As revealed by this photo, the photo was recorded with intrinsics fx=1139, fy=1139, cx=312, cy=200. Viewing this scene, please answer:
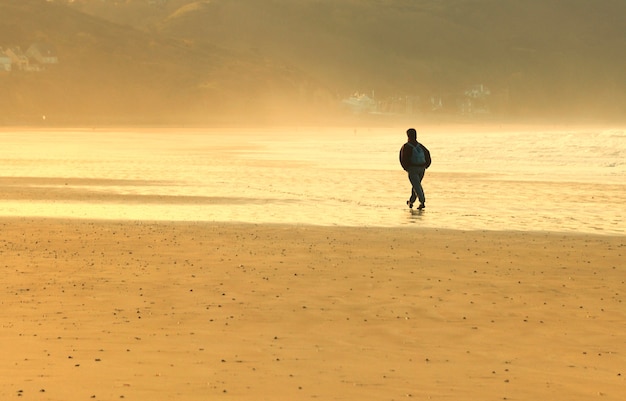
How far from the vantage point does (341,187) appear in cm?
3084

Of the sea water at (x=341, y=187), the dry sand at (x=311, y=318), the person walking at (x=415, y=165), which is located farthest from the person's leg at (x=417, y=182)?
the dry sand at (x=311, y=318)

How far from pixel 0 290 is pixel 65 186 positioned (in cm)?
1826

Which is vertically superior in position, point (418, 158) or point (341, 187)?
point (418, 158)

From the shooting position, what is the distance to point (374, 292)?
12.6 m

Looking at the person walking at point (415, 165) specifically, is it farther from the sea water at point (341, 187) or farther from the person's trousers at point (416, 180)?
the sea water at point (341, 187)

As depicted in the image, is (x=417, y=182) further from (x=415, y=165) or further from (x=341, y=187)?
(x=341, y=187)

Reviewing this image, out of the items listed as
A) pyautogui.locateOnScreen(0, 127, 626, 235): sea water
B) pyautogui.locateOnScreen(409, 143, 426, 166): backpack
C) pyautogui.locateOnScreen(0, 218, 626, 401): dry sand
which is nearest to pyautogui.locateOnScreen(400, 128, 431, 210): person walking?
pyautogui.locateOnScreen(409, 143, 426, 166): backpack

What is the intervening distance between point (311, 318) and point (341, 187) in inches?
783

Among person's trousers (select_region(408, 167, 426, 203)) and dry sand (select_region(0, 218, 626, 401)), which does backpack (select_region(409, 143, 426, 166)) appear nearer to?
person's trousers (select_region(408, 167, 426, 203))

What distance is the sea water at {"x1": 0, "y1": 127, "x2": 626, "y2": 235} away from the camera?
2181cm

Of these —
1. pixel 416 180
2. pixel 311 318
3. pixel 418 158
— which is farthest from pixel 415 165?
pixel 311 318

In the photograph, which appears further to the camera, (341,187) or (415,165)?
(341,187)

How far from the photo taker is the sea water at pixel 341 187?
2181 cm

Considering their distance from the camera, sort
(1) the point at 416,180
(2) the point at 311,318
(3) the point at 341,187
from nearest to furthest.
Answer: (2) the point at 311,318 < (1) the point at 416,180 < (3) the point at 341,187
